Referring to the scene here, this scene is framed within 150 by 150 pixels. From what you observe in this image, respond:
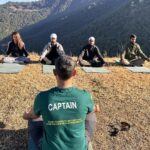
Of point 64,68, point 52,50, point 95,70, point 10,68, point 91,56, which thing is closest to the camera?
point 64,68

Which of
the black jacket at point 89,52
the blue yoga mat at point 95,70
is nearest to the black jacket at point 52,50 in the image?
the black jacket at point 89,52

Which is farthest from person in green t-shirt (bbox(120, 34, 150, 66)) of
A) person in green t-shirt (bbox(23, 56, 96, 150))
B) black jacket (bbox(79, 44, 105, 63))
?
person in green t-shirt (bbox(23, 56, 96, 150))

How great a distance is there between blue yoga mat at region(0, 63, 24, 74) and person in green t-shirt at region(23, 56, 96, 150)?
650 centimetres

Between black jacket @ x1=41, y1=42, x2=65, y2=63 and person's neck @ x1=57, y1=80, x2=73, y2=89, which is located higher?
black jacket @ x1=41, y1=42, x2=65, y2=63

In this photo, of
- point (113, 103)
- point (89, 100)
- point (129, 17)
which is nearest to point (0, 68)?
point (113, 103)

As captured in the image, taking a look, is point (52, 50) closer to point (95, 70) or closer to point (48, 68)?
point (48, 68)

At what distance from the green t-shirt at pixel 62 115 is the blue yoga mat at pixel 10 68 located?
650cm

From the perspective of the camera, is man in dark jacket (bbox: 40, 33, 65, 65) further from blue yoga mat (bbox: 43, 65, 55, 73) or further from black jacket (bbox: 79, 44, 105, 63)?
black jacket (bbox: 79, 44, 105, 63)

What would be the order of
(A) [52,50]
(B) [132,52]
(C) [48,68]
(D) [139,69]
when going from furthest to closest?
(B) [132,52] < (A) [52,50] < (D) [139,69] < (C) [48,68]

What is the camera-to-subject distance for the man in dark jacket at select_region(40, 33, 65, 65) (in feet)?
43.2

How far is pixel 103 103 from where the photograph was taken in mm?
9180

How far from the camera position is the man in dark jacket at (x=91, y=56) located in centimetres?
1324

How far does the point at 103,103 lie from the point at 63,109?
14.6 ft

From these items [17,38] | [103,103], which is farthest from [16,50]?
[103,103]
